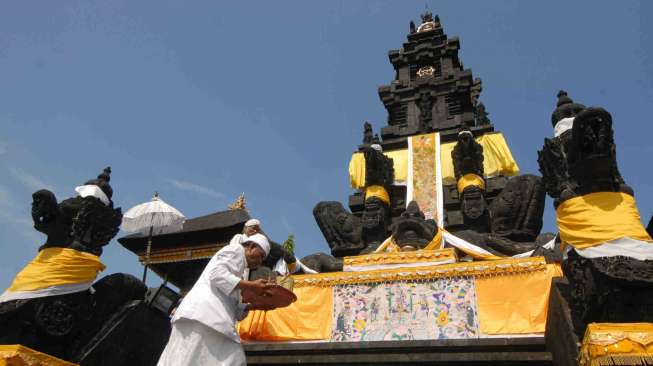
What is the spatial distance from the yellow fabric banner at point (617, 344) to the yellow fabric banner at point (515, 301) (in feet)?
8.67

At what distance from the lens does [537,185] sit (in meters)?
10.9

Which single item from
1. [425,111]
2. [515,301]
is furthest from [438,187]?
[515,301]

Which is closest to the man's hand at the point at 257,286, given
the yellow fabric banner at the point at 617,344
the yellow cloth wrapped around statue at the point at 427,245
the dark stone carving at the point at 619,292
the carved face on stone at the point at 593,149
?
the yellow fabric banner at the point at 617,344

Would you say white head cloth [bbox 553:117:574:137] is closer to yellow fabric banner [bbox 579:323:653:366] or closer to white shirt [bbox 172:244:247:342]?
yellow fabric banner [bbox 579:323:653:366]

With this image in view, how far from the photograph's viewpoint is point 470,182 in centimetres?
1188

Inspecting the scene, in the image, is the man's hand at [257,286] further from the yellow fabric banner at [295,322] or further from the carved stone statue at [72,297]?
the yellow fabric banner at [295,322]

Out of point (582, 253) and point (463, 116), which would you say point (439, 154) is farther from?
point (582, 253)

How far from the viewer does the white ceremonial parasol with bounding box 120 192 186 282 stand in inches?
416

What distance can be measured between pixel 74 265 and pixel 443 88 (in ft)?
45.0

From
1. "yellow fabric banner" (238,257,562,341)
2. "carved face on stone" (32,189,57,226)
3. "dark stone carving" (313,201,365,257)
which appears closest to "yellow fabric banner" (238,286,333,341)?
"yellow fabric banner" (238,257,562,341)

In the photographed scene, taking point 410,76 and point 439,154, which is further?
point 410,76

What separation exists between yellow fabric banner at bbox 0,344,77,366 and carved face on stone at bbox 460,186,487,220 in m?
A: 8.98

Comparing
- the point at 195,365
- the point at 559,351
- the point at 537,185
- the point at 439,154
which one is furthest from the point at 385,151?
the point at 195,365

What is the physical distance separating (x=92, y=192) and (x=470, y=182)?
858 cm
